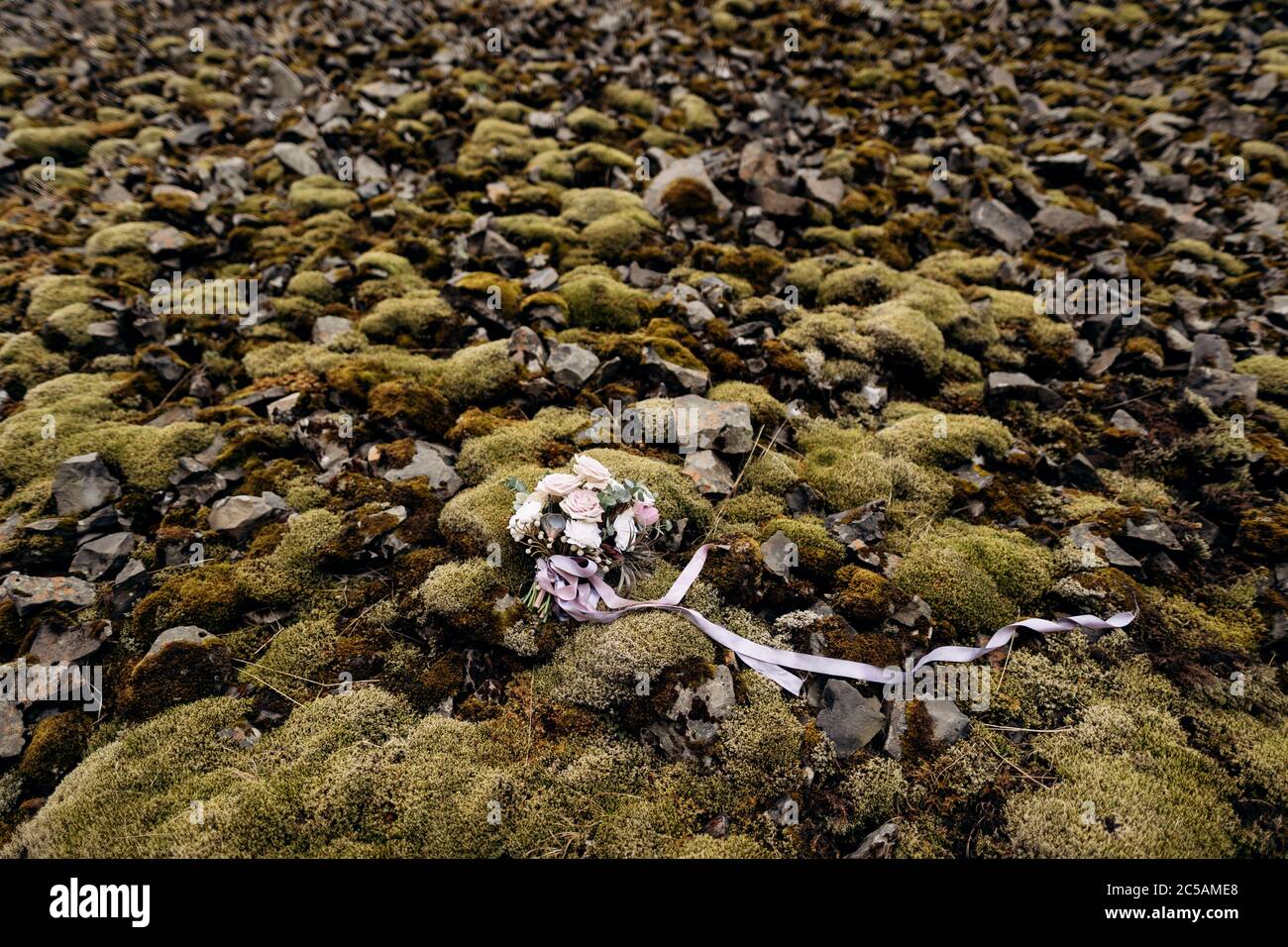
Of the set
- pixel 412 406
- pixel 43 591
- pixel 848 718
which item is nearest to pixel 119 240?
pixel 412 406

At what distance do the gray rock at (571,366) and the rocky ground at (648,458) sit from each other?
0.06m

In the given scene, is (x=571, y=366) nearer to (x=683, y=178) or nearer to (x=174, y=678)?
(x=174, y=678)

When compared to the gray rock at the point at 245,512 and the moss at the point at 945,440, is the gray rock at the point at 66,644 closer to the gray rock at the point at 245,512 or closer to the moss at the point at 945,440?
the gray rock at the point at 245,512

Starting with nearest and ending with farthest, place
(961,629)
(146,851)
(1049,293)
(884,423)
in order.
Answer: (146,851)
(961,629)
(884,423)
(1049,293)

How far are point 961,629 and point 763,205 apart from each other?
10.4 m

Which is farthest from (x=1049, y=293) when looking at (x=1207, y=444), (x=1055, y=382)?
(x=1207, y=444)

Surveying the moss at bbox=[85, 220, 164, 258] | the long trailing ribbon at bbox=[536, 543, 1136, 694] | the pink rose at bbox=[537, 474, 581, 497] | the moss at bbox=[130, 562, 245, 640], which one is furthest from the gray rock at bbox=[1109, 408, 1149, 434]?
the moss at bbox=[85, 220, 164, 258]

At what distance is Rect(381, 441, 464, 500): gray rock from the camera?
25.3ft

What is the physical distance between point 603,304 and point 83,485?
7.56 m

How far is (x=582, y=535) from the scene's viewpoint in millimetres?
6012

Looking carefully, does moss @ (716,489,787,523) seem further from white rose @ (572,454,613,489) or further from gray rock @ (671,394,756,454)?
white rose @ (572,454,613,489)
